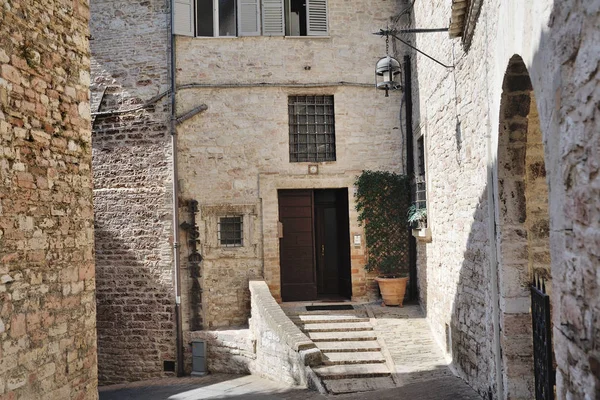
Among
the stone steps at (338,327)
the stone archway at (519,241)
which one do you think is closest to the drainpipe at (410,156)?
the stone steps at (338,327)

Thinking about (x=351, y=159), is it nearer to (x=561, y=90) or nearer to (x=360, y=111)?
(x=360, y=111)

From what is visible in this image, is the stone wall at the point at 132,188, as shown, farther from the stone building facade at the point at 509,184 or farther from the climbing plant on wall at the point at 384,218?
the stone building facade at the point at 509,184

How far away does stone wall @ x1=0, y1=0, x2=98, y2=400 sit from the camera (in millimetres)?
4871

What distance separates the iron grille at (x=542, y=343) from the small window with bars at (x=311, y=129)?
7.30 meters

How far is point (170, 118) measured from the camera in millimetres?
11344

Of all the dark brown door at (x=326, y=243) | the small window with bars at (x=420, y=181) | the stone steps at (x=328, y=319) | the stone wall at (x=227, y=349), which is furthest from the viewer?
the dark brown door at (x=326, y=243)

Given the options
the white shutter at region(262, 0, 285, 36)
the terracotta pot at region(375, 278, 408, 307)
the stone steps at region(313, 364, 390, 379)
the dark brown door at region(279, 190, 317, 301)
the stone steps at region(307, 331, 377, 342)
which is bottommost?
the stone steps at region(313, 364, 390, 379)

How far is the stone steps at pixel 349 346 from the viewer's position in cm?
865

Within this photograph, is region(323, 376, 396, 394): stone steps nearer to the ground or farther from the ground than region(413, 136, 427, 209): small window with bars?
nearer to the ground

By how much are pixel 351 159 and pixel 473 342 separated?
5649 mm

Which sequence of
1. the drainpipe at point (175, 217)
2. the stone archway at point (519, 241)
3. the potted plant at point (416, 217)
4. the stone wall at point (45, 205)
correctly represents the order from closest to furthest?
the stone wall at point (45, 205) → the stone archway at point (519, 241) → the potted plant at point (416, 217) → the drainpipe at point (175, 217)

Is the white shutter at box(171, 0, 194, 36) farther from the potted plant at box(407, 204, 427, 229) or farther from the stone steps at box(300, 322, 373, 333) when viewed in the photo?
the stone steps at box(300, 322, 373, 333)

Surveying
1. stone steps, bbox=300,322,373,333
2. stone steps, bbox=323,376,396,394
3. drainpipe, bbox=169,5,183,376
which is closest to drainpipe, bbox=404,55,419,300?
stone steps, bbox=300,322,373,333

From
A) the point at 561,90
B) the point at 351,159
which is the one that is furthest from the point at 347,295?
the point at 561,90
